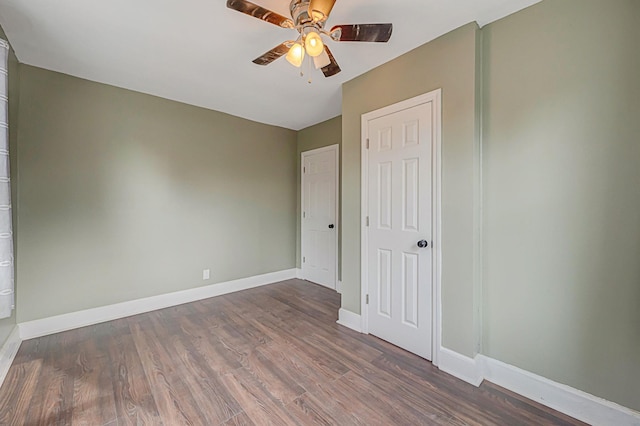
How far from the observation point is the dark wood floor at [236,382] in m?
1.55

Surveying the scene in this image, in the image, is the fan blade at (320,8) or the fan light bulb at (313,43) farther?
the fan light bulb at (313,43)

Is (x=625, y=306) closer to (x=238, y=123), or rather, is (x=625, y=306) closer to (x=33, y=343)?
(x=238, y=123)

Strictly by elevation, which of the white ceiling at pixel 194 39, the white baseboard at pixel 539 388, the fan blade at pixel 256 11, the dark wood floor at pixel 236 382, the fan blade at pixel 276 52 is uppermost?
the white ceiling at pixel 194 39

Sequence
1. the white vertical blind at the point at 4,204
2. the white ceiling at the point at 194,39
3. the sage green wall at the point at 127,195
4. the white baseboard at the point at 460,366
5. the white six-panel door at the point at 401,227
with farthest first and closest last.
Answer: the sage green wall at the point at 127,195 < the white six-panel door at the point at 401,227 < the white baseboard at the point at 460,366 < the white ceiling at the point at 194,39 < the white vertical blind at the point at 4,204

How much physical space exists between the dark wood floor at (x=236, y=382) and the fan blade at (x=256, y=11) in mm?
2279

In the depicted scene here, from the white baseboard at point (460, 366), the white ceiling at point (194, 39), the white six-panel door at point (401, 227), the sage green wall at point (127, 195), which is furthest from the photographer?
the sage green wall at point (127, 195)

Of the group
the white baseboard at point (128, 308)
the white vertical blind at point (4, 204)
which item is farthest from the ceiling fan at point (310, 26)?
the white baseboard at point (128, 308)

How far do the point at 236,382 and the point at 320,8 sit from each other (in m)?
2.42

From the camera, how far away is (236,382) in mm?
1851

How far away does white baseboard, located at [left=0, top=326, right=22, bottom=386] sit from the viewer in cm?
190

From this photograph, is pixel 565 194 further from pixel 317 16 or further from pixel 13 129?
pixel 13 129

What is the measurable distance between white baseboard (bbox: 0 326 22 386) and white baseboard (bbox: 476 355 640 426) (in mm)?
3429

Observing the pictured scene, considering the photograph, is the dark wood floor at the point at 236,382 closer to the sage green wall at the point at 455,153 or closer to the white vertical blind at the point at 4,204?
the sage green wall at the point at 455,153

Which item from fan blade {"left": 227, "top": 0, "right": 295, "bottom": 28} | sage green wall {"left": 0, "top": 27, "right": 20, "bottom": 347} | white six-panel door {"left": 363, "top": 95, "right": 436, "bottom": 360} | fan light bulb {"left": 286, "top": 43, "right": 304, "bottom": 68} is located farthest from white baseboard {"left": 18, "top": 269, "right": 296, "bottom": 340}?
fan blade {"left": 227, "top": 0, "right": 295, "bottom": 28}
